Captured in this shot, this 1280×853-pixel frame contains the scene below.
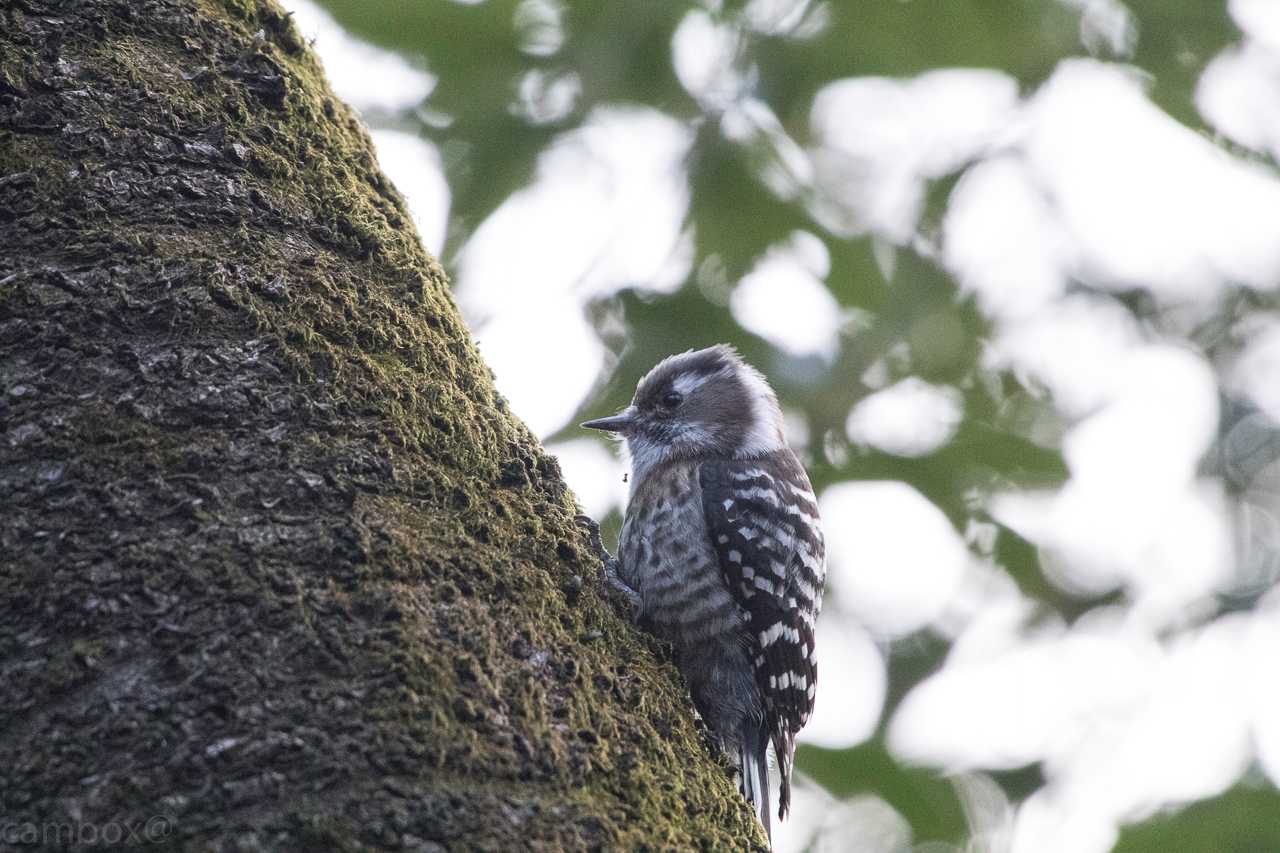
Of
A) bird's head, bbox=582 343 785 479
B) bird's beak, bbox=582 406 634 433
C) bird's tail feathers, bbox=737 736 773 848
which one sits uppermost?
bird's head, bbox=582 343 785 479

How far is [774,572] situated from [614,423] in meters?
1.13

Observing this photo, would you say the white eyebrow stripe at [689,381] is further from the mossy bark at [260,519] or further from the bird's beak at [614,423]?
the mossy bark at [260,519]

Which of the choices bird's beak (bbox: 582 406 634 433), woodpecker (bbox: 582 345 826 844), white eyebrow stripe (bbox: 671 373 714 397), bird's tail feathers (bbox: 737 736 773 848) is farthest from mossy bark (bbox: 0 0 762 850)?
white eyebrow stripe (bbox: 671 373 714 397)

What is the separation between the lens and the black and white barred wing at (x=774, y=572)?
4035 millimetres

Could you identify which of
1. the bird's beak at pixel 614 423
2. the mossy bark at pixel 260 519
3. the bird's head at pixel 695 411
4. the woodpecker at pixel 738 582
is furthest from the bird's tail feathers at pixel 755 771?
the bird's beak at pixel 614 423

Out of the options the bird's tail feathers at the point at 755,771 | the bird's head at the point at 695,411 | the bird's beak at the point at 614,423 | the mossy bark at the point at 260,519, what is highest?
the mossy bark at the point at 260,519

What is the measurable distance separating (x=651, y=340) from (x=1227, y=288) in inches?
128

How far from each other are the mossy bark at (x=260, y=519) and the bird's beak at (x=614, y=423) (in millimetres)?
1702

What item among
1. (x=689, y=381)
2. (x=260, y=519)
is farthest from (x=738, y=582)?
(x=260, y=519)

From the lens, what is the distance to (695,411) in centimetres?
494

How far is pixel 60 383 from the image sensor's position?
233 cm

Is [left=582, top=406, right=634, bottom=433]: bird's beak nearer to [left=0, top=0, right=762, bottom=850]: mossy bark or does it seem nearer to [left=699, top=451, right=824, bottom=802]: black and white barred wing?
[left=699, top=451, right=824, bottom=802]: black and white barred wing

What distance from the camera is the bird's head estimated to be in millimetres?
4855

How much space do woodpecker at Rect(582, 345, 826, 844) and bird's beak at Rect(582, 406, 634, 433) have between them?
0.85 ft
